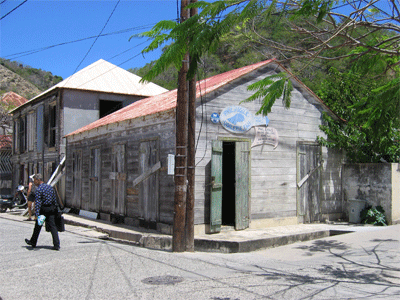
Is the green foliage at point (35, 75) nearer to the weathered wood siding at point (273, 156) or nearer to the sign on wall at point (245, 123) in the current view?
the weathered wood siding at point (273, 156)

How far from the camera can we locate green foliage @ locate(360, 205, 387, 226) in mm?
11578

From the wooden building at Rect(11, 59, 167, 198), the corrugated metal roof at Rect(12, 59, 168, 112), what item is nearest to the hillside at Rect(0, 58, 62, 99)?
the wooden building at Rect(11, 59, 167, 198)

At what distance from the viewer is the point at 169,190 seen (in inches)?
413

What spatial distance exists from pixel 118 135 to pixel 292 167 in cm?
564

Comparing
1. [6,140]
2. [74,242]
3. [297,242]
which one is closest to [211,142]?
[297,242]

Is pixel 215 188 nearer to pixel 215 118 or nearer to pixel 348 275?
pixel 215 118

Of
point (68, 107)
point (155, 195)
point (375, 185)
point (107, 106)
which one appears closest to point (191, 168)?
point (155, 195)

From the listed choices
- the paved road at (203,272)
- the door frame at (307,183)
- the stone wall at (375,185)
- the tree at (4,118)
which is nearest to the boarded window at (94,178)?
the paved road at (203,272)

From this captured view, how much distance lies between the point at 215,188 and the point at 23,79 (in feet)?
234

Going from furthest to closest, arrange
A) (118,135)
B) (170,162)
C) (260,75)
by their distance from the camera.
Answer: (118,135)
(260,75)
(170,162)

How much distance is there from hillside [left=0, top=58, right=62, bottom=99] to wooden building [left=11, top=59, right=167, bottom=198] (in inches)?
1791

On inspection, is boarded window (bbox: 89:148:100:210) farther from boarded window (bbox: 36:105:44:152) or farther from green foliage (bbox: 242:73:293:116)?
green foliage (bbox: 242:73:293:116)

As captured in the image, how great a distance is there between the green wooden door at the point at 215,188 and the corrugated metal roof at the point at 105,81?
359 inches

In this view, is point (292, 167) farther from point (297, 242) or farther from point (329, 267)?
point (329, 267)
